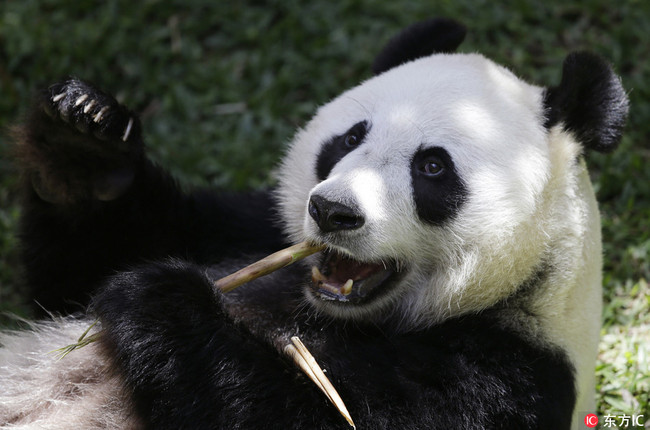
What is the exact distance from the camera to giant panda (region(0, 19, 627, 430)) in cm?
326

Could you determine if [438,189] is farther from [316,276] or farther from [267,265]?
[267,265]

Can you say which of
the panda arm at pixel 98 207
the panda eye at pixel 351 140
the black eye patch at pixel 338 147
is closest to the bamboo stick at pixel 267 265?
the black eye patch at pixel 338 147

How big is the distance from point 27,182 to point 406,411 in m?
2.59

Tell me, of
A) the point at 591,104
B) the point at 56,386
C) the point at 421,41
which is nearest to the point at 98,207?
the point at 56,386

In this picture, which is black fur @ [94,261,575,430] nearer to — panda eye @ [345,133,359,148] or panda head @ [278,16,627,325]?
panda head @ [278,16,627,325]

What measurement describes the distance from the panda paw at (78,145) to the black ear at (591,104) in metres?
2.25

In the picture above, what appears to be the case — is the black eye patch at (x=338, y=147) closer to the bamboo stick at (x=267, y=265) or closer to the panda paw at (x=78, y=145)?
the bamboo stick at (x=267, y=265)

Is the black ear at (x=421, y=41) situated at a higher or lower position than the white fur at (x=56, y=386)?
higher

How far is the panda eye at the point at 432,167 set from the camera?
12.0 ft

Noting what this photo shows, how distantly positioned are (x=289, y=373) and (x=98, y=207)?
66.2 inches

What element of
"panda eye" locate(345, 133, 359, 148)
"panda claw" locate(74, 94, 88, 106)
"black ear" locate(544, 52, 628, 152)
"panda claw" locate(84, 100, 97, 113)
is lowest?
"panda eye" locate(345, 133, 359, 148)

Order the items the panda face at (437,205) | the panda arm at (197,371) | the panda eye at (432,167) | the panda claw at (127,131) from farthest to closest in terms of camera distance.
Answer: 1. the panda claw at (127,131)
2. the panda eye at (432,167)
3. the panda face at (437,205)
4. the panda arm at (197,371)

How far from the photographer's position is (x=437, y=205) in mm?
3631

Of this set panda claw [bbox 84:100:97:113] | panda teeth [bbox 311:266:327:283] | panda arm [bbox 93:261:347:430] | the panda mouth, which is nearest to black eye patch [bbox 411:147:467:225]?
the panda mouth
